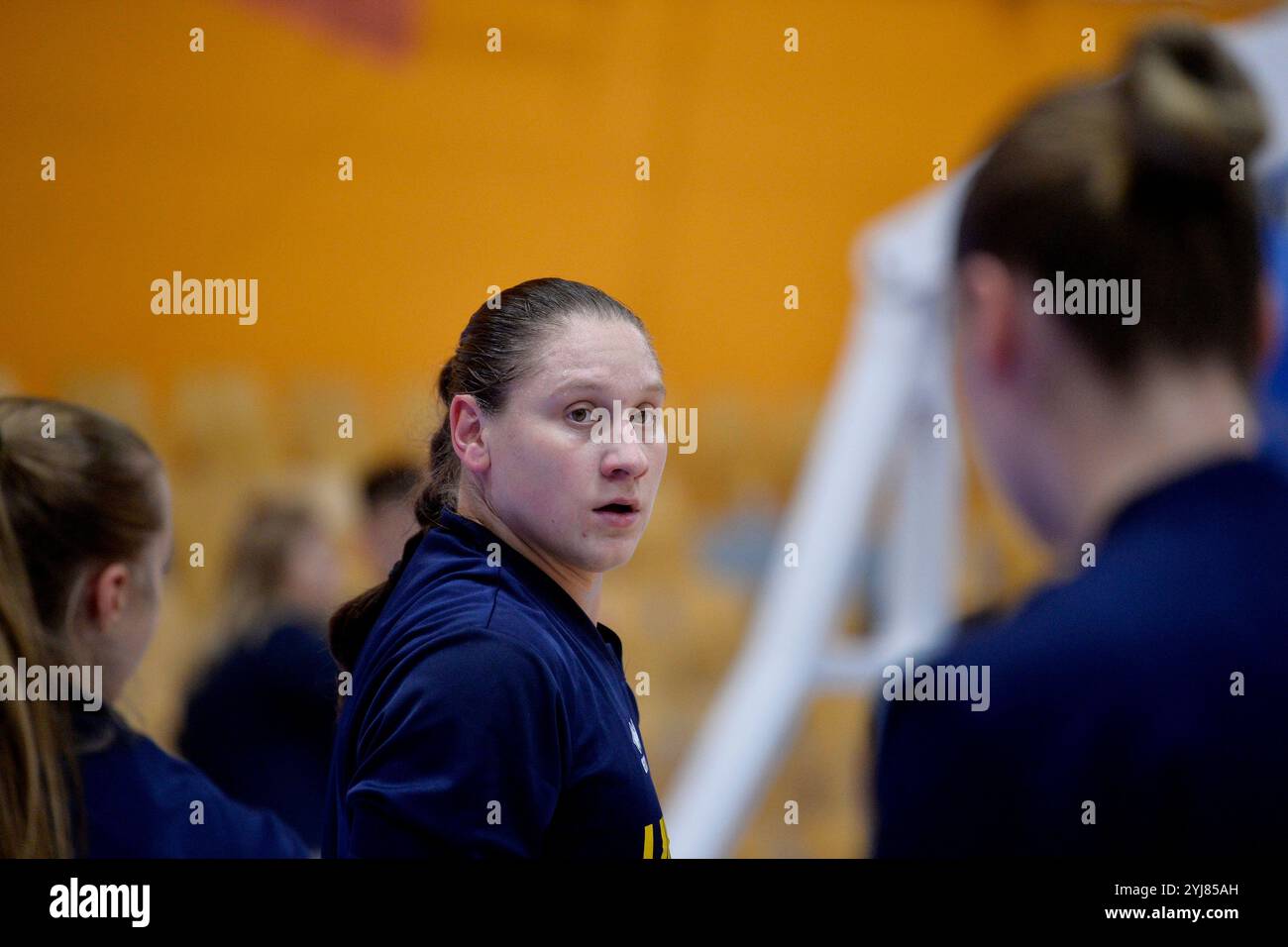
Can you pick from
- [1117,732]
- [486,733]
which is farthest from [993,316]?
[486,733]

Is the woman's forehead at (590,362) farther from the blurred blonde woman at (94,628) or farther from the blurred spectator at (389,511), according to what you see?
the blurred blonde woman at (94,628)

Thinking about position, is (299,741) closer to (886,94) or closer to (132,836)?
(132,836)

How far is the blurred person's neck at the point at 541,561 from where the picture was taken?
760 millimetres

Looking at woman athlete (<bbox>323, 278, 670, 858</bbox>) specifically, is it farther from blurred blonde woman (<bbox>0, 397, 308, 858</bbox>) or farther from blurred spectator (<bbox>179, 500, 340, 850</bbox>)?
blurred spectator (<bbox>179, 500, 340, 850</bbox>)

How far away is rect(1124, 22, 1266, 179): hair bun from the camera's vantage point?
0.65 metres

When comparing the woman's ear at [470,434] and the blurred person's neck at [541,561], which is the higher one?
the woman's ear at [470,434]

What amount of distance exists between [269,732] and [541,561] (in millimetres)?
920

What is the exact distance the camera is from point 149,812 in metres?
0.98

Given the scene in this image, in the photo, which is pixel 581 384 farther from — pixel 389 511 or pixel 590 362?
pixel 389 511

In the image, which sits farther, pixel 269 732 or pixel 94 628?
pixel 269 732

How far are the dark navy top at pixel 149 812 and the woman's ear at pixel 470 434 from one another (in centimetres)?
36

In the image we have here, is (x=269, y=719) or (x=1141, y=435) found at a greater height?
(x=1141, y=435)

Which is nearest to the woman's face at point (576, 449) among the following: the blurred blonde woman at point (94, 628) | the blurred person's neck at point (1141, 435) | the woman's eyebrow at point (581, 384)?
the woman's eyebrow at point (581, 384)
